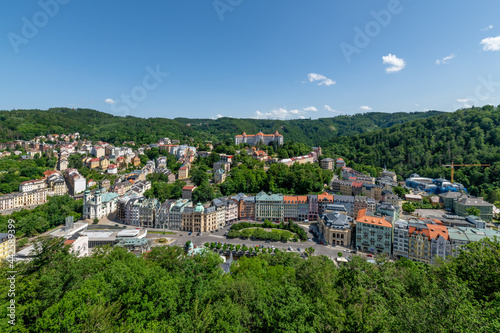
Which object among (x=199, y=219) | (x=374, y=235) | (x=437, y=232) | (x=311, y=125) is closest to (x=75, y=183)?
(x=199, y=219)

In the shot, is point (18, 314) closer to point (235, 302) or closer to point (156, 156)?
point (235, 302)

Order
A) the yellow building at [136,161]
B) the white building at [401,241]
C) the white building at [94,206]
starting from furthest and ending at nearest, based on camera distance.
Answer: the yellow building at [136,161]
the white building at [94,206]
the white building at [401,241]

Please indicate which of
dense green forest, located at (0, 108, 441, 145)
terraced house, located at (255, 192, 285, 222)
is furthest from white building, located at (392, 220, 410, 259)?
dense green forest, located at (0, 108, 441, 145)

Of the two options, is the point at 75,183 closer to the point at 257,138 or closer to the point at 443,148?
the point at 257,138

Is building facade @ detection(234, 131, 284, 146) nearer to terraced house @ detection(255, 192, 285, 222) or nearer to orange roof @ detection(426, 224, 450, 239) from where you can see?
terraced house @ detection(255, 192, 285, 222)

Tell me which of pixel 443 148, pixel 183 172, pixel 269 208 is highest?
pixel 443 148

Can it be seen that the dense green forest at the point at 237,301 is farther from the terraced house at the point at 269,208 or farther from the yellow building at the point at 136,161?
the yellow building at the point at 136,161

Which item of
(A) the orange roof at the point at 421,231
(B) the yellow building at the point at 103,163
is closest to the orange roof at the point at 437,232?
(A) the orange roof at the point at 421,231
